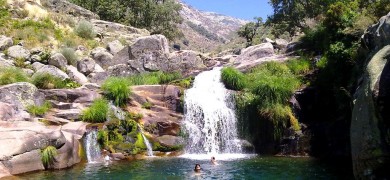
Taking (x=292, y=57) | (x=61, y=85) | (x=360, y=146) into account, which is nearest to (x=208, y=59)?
(x=292, y=57)

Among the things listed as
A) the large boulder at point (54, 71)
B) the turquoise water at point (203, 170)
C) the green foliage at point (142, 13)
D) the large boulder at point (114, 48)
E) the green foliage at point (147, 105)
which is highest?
the green foliage at point (142, 13)

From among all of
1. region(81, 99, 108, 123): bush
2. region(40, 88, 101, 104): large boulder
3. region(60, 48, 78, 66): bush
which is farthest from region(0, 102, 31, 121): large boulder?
region(60, 48, 78, 66): bush

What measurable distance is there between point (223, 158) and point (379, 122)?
11.0 metres

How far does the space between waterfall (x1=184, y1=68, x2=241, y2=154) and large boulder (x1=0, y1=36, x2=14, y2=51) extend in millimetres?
16166

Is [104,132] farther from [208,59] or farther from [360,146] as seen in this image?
[208,59]

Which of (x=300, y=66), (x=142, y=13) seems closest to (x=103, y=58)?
(x=300, y=66)

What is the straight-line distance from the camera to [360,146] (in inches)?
427

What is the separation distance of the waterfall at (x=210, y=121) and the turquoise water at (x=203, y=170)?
292 centimetres

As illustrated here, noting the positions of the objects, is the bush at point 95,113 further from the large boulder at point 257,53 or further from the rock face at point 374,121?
the large boulder at point 257,53

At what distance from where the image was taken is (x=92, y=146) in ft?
63.6

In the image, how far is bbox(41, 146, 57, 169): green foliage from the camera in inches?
640

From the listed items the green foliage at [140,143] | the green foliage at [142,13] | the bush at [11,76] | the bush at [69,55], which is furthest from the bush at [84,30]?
the green foliage at [140,143]

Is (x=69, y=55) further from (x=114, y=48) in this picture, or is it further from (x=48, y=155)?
(x=48, y=155)

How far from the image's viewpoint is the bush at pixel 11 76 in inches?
902
